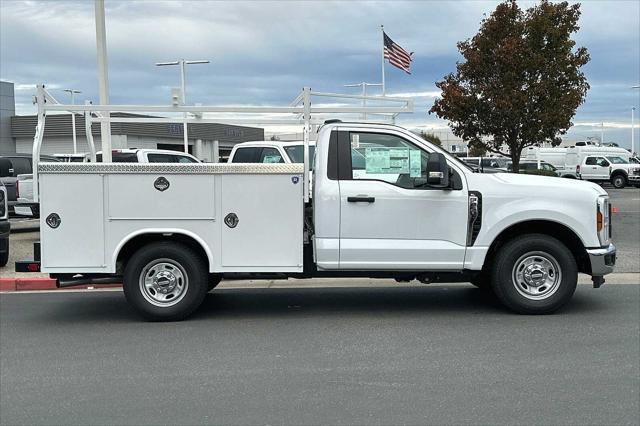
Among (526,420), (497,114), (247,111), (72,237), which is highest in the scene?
(497,114)

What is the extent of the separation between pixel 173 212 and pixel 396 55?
813 inches

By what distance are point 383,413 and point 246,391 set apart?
3.70 ft

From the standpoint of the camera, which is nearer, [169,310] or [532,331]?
[532,331]

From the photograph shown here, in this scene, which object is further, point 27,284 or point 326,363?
point 27,284

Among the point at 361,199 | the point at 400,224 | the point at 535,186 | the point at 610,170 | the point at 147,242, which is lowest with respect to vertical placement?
the point at 147,242

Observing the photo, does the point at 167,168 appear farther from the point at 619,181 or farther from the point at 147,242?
the point at 619,181

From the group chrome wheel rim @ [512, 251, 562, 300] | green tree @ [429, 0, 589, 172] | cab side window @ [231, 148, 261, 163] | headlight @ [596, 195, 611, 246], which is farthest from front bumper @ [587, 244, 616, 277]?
green tree @ [429, 0, 589, 172]

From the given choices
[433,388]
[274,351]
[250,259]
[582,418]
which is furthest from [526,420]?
[250,259]

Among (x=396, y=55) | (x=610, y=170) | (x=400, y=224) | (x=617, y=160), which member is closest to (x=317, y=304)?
(x=400, y=224)

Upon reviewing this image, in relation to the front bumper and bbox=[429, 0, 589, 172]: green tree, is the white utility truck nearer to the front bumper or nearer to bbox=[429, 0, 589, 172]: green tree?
the front bumper

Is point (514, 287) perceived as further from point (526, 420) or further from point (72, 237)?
→ point (72, 237)

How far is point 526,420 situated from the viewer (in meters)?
4.22

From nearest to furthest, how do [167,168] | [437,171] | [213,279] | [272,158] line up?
[437,171], [167,168], [213,279], [272,158]

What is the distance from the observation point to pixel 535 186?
6.94 meters
